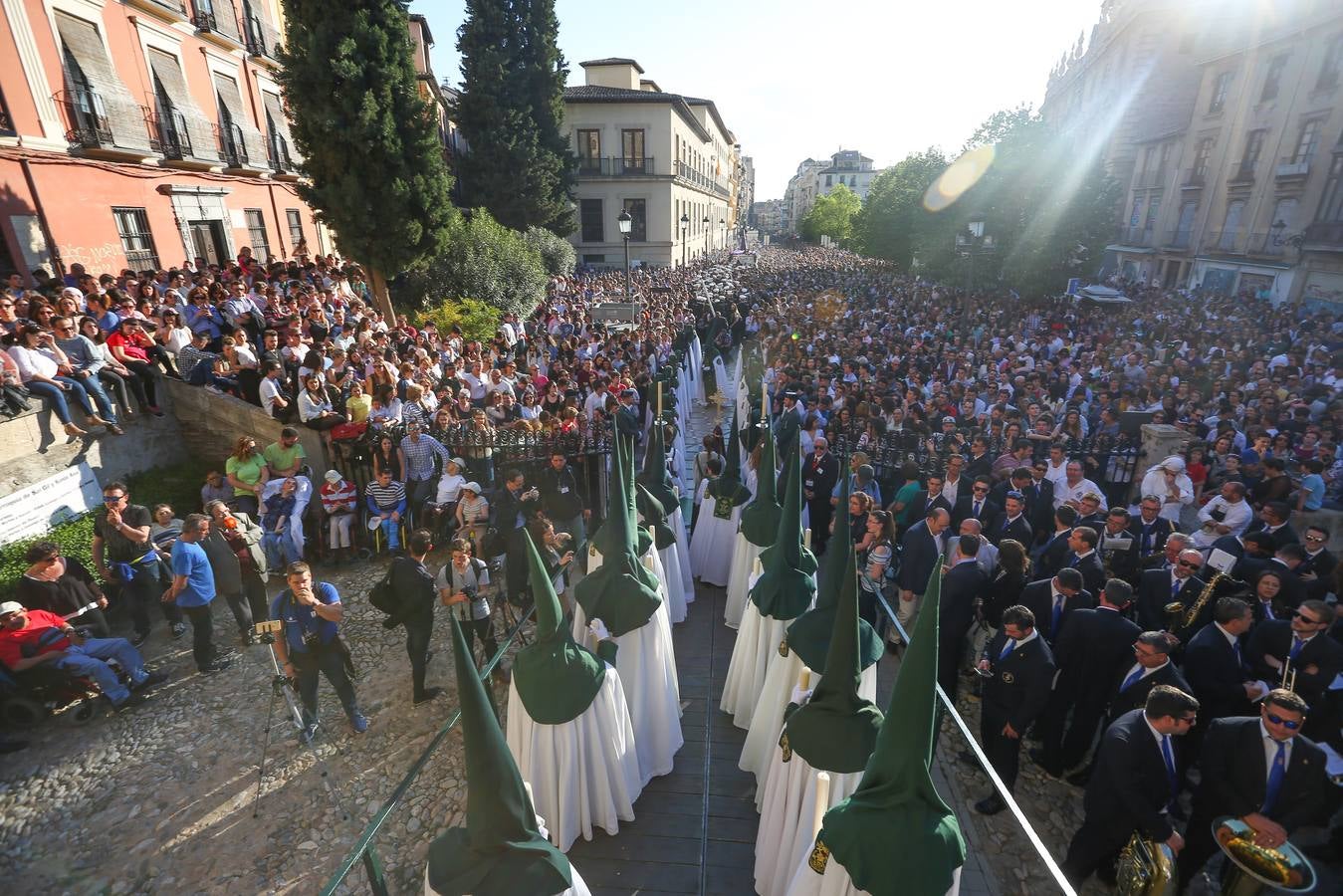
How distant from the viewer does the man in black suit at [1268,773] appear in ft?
12.0

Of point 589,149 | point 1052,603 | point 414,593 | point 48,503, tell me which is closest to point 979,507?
point 1052,603

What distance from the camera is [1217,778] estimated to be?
3.95m

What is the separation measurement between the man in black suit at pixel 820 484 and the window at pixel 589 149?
37869mm

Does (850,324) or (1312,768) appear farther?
(850,324)

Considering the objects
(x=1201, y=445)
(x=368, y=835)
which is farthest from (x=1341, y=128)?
(x=368, y=835)

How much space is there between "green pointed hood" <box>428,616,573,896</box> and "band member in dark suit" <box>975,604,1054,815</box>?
3564 mm

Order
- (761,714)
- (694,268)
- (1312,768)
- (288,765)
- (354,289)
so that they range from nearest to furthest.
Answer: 1. (1312,768)
2. (761,714)
3. (288,765)
4. (354,289)
5. (694,268)

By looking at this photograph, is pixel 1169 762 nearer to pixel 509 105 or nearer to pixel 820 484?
pixel 820 484

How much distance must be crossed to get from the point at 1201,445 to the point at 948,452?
322cm

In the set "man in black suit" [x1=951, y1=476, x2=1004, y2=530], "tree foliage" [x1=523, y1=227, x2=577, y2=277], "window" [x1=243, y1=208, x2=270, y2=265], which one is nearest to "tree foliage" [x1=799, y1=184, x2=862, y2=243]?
"tree foliage" [x1=523, y1=227, x2=577, y2=277]

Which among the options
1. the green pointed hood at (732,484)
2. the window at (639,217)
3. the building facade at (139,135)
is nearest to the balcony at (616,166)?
the window at (639,217)

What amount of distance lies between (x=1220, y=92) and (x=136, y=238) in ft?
151

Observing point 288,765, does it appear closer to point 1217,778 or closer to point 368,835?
point 368,835

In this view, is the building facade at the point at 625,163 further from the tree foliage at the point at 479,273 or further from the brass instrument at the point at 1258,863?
the brass instrument at the point at 1258,863
